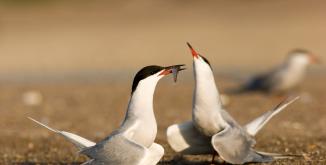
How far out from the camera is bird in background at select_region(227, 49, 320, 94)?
12.0m

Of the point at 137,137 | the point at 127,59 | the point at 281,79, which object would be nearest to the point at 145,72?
the point at 137,137

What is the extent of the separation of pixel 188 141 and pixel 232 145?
0.39 m

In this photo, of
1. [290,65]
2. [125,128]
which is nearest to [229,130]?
[125,128]

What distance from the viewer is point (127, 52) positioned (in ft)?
71.5

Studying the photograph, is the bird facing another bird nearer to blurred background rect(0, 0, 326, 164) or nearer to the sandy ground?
the sandy ground

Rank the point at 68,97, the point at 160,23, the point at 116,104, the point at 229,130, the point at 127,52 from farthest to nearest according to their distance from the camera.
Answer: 1. the point at 160,23
2. the point at 127,52
3. the point at 68,97
4. the point at 116,104
5. the point at 229,130

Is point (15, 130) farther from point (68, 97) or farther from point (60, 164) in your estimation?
point (68, 97)

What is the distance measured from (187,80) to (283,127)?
6519 millimetres

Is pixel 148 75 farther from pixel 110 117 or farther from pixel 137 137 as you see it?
pixel 110 117

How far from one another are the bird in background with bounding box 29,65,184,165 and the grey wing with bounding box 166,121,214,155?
647mm

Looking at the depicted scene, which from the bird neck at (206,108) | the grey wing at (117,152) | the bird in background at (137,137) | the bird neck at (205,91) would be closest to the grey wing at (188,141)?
the bird neck at (206,108)

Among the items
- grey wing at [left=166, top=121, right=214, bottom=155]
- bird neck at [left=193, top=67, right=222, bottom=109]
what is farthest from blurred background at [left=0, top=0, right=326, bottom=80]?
bird neck at [left=193, top=67, right=222, bottom=109]

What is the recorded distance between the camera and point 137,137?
4.98 metres

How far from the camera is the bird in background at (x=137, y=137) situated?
4867mm
